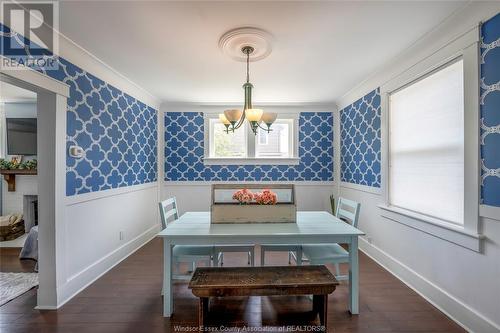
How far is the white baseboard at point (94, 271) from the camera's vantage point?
88.0 inches

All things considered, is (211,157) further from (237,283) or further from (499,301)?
(499,301)

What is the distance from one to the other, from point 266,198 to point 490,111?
1.73 m

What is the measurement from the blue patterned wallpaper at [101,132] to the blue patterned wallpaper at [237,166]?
0.57 meters

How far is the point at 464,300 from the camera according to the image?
188cm

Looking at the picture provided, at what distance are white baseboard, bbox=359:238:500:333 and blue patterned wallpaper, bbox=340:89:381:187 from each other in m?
→ 0.96

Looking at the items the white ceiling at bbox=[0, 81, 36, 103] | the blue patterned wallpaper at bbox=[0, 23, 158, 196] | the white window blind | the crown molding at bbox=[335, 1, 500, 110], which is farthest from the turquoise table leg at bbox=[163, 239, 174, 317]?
the white ceiling at bbox=[0, 81, 36, 103]

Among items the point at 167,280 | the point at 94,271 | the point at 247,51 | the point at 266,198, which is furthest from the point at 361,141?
the point at 94,271

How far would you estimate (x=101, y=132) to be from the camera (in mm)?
2824

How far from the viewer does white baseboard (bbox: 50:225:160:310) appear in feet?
7.34

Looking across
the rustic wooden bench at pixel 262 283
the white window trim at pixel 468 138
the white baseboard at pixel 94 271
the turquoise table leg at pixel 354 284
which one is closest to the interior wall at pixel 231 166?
the white baseboard at pixel 94 271

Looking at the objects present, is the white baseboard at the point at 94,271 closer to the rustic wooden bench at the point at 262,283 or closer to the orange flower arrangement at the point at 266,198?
the rustic wooden bench at the point at 262,283

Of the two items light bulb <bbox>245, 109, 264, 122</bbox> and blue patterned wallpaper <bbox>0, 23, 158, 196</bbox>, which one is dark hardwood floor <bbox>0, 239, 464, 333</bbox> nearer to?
blue patterned wallpaper <bbox>0, 23, 158, 196</bbox>

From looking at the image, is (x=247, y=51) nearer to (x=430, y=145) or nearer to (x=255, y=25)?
(x=255, y=25)

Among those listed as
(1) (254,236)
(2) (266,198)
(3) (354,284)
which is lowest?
(3) (354,284)
